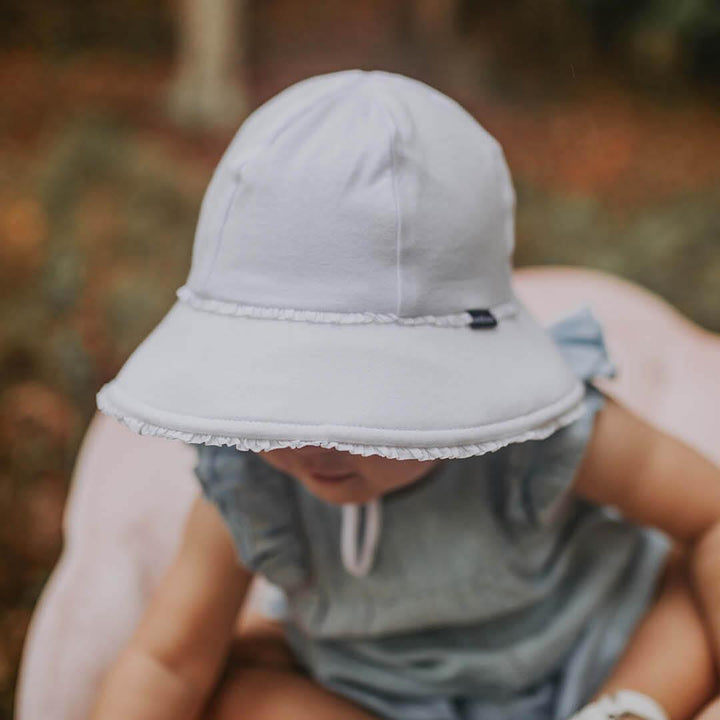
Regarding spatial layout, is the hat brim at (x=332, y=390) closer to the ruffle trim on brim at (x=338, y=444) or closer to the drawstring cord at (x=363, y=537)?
the ruffle trim on brim at (x=338, y=444)

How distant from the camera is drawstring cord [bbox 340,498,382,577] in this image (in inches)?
33.0

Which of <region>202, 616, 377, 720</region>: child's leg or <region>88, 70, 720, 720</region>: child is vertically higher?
<region>88, 70, 720, 720</region>: child

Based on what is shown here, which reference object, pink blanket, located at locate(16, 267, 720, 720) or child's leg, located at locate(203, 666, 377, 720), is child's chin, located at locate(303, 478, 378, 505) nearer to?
child's leg, located at locate(203, 666, 377, 720)

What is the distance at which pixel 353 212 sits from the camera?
649mm

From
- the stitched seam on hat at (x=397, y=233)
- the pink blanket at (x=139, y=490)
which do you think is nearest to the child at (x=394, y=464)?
the stitched seam on hat at (x=397, y=233)

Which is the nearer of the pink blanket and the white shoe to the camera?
the white shoe

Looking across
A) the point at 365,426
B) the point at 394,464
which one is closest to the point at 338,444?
the point at 365,426

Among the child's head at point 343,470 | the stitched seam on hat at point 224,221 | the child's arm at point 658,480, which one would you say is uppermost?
the stitched seam on hat at point 224,221

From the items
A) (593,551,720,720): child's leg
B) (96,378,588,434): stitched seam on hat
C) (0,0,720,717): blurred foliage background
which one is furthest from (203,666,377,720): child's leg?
(0,0,720,717): blurred foliage background

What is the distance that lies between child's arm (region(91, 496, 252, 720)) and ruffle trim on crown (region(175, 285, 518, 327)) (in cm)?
28

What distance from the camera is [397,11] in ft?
7.26

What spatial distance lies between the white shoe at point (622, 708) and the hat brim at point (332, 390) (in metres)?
0.24

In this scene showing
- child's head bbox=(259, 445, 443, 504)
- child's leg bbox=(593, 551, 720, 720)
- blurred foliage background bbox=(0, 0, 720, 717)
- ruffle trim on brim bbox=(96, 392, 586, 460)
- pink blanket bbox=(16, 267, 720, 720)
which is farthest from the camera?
blurred foliage background bbox=(0, 0, 720, 717)

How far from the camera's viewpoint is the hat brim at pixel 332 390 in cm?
61
